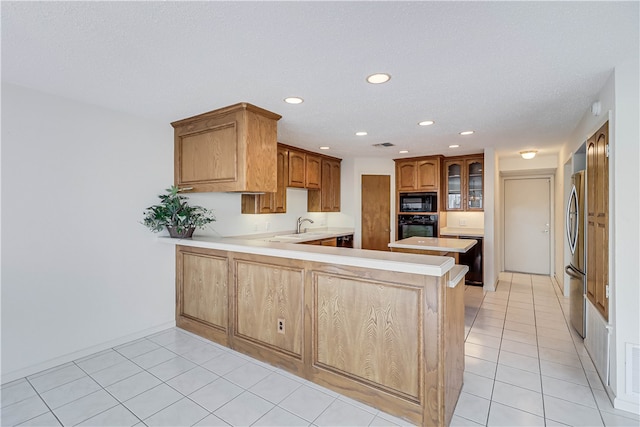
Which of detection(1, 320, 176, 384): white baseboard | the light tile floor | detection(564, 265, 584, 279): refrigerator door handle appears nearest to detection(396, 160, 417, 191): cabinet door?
detection(564, 265, 584, 279): refrigerator door handle

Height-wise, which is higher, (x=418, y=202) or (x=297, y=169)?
(x=297, y=169)

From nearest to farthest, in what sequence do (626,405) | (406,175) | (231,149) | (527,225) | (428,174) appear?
1. (626,405)
2. (231,149)
3. (428,174)
4. (406,175)
5. (527,225)

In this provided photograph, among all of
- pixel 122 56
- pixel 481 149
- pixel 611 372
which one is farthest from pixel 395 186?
pixel 122 56

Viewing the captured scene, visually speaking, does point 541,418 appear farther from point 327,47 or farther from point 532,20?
point 327,47

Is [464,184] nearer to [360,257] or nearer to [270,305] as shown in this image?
[360,257]

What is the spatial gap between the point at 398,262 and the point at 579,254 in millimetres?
2443

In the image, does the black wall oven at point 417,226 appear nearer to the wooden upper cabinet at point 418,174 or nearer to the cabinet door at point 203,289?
the wooden upper cabinet at point 418,174

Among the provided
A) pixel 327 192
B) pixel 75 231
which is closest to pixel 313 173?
pixel 327 192

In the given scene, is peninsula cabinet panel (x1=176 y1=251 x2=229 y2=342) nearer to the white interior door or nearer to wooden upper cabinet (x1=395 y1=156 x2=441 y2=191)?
wooden upper cabinet (x1=395 y1=156 x2=441 y2=191)

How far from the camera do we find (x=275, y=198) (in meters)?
4.57

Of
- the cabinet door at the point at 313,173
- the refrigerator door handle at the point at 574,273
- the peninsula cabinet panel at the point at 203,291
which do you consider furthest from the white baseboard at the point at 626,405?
the cabinet door at the point at 313,173

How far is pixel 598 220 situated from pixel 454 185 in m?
3.13

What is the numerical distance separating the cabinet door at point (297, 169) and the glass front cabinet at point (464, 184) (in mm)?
2556

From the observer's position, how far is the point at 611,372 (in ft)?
7.09
